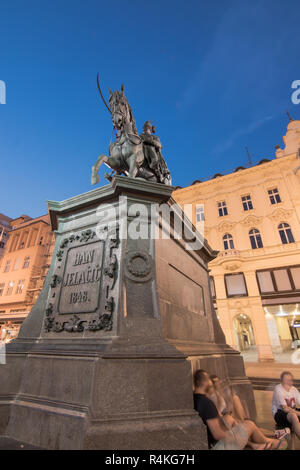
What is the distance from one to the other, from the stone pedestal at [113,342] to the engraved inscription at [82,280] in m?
0.02

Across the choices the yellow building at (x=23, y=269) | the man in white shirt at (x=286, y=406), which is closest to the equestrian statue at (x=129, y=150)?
the man in white shirt at (x=286, y=406)

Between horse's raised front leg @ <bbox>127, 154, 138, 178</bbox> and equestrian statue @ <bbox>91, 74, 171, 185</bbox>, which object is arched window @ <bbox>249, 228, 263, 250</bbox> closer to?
equestrian statue @ <bbox>91, 74, 171, 185</bbox>

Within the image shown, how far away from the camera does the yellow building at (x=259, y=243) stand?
57.7 feet

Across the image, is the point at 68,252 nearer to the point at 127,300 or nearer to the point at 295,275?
the point at 127,300

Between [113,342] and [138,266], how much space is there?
1031mm

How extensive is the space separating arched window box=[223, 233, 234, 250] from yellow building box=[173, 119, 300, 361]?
0.29ft

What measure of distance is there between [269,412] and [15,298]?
3147 cm

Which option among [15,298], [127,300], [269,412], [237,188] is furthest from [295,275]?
[15,298]

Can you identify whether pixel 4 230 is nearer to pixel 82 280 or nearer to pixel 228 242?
pixel 228 242

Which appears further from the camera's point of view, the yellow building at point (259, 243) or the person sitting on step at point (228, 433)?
the yellow building at point (259, 243)

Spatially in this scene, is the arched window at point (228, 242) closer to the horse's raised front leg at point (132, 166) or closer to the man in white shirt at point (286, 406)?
the horse's raised front leg at point (132, 166)

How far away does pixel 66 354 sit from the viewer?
105 inches

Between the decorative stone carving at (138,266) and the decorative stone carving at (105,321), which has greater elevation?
the decorative stone carving at (138,266)

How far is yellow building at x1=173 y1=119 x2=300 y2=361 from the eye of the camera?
1759 centimetres
